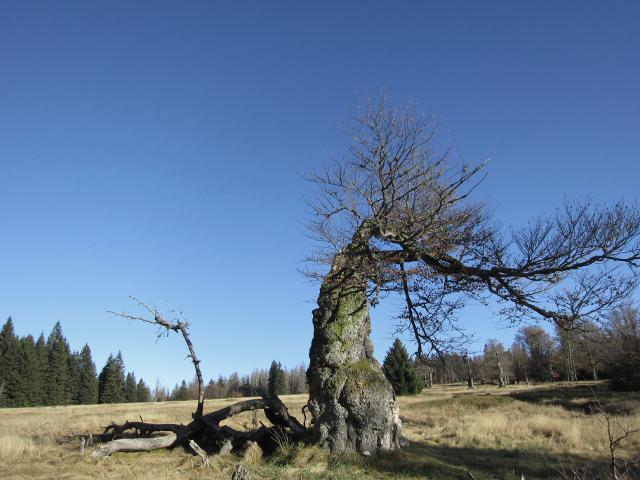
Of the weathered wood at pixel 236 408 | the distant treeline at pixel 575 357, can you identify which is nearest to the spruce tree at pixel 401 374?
the distant treeline at pixel 575 357

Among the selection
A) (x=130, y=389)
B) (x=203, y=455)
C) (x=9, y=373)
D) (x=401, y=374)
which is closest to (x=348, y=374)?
(x=203, y=455)

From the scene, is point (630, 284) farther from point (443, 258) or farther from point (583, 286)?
point (443, 258)

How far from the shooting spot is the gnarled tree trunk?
12.2 m

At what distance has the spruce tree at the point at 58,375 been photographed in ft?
263

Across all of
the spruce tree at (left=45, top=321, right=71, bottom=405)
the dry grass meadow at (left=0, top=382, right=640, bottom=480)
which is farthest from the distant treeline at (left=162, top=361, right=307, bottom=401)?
the dry grass meadow at (left=0, top=382, right=640, bottom=480)

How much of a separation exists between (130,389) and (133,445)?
95536mm

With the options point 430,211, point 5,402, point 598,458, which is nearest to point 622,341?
point 598,458

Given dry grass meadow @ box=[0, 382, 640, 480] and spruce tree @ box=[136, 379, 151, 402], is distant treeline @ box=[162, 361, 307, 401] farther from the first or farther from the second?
dry grass meadow @ box=[0, 382, 640, 480]

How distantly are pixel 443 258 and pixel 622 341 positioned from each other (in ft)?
73.6

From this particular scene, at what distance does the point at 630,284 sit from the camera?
11.7 m

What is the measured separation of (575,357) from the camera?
2589 inches

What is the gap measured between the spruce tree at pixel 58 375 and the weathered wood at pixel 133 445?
256 feet

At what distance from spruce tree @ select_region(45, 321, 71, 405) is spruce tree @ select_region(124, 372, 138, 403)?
12715 millimetres

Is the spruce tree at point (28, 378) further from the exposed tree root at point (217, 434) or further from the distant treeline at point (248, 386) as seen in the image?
the exposed tree root at point (217, 434)
